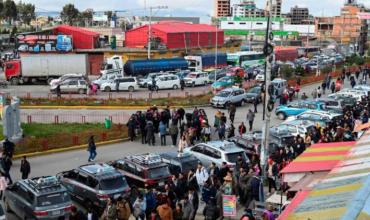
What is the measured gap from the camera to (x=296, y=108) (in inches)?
1355

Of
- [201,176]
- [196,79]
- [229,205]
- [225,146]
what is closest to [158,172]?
[201,176]

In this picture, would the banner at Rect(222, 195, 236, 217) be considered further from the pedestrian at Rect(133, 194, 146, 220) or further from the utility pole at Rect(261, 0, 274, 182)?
the utility pole at Rect(261, 0, 274, 182)

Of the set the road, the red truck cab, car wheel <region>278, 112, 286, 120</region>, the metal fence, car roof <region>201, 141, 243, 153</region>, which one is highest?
the red truck cab

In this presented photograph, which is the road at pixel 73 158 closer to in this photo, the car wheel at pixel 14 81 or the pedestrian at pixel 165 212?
the pedestrian at pixel 165 212

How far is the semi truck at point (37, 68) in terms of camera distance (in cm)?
5000

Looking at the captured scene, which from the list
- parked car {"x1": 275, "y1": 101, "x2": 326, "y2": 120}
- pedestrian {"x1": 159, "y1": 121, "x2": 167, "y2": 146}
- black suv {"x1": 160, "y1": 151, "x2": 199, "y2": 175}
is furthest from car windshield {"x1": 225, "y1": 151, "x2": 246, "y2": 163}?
parked car {"x1": 275, "y1": 101, "x2": 326, "y2": 120}

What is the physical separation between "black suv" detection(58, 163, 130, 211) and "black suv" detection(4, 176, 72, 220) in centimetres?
112

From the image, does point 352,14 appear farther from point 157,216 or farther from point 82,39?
point 157,216

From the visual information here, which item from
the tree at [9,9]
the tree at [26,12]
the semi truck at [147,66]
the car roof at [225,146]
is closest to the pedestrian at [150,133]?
the car roof at [225,146]

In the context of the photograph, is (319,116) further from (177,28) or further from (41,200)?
(177,28)

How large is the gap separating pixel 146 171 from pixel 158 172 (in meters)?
0.45

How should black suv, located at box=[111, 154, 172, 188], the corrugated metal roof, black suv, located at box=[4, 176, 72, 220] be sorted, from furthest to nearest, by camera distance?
the corrugated metal roof → black suv, located at box=[111, 154, 172, 188] → black suv, located at box=[4, 176, 72, 220]

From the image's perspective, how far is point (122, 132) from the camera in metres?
28.4

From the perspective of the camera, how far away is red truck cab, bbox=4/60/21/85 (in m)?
49.7
